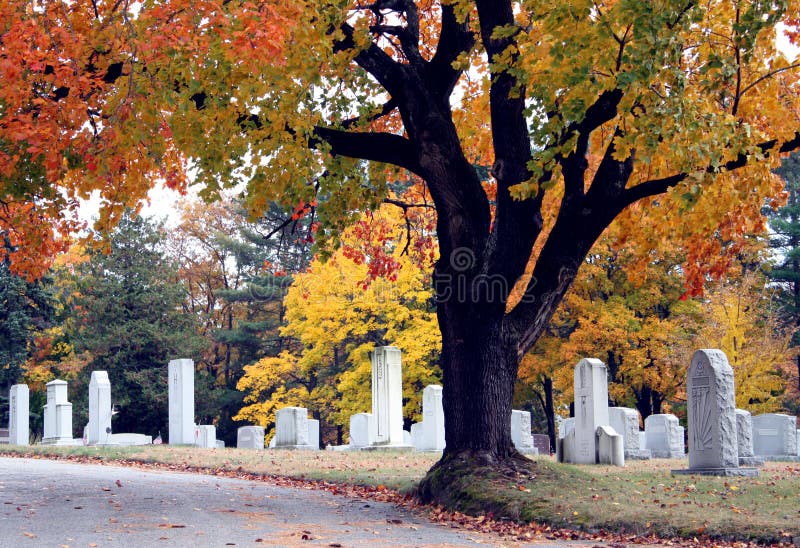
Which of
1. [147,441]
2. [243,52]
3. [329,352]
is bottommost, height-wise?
[147,441]

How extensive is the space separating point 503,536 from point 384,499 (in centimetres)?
354

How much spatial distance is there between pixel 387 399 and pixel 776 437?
9.93 m

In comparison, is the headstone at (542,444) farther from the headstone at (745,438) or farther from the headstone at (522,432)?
the headstone at (745,438)

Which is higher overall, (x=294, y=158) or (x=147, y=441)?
(x=294, y=158)

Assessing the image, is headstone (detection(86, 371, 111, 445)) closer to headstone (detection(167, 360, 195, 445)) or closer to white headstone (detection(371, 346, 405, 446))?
headstone (detection(167, 360, 195, 445))

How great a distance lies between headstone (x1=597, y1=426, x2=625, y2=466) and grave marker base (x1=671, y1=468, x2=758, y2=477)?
2.58 metres

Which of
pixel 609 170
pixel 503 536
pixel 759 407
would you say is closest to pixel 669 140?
pixel 609 170

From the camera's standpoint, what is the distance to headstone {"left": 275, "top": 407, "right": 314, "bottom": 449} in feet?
83.7

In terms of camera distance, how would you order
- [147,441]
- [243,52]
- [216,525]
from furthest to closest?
[147,441]
[243,52]
[216,525]

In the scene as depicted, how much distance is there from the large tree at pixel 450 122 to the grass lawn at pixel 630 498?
2.98 feet

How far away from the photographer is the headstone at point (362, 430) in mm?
26281

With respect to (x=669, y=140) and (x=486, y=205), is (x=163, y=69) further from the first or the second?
(x=669, y=140)

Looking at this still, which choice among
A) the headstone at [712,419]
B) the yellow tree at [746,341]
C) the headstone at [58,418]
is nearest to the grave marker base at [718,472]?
the headstone at [712,419]

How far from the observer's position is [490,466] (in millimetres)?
11867
